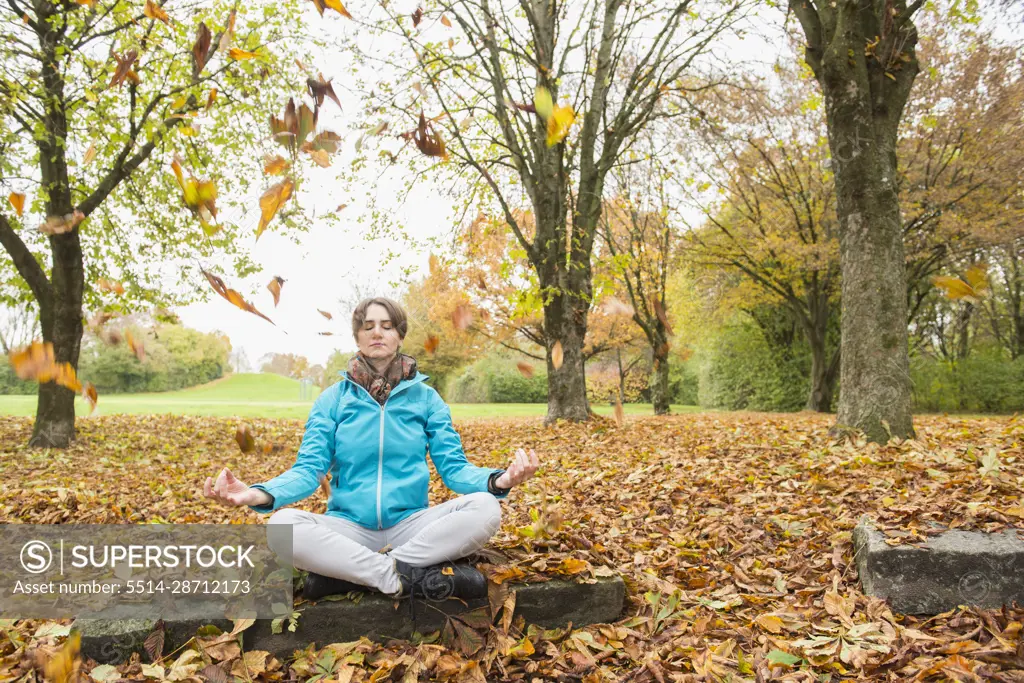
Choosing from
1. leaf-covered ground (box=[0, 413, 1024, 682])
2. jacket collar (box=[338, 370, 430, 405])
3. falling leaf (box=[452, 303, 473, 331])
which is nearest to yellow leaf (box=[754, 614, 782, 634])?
leaf-covered ground (box=[0, 413, 1024, 682])

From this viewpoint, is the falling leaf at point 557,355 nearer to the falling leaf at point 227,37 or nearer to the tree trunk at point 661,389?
the falling leaf at point 227,37

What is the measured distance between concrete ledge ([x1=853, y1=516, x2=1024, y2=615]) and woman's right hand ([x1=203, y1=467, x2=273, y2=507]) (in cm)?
283

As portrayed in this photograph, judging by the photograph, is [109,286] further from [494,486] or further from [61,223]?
[494,486]

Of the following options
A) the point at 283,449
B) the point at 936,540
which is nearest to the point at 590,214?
the point at 283,449

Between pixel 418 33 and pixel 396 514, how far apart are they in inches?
281

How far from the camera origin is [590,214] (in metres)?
9.20

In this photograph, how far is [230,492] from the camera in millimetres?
2359

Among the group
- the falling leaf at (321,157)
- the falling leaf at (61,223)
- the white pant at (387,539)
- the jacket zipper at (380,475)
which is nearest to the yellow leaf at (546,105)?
the falling leaf at (321,157)

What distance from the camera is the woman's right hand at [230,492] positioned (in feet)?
7.59

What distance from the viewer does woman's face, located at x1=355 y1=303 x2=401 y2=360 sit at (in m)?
3.00

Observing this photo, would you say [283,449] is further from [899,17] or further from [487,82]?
[899,17]

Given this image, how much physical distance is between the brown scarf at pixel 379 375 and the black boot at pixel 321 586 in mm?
793

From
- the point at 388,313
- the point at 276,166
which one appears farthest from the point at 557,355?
the point at 388,313

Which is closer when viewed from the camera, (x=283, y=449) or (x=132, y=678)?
(x=132, y=678)
